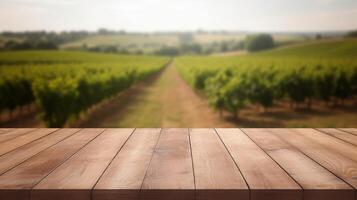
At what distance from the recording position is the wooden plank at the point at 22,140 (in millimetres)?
1739

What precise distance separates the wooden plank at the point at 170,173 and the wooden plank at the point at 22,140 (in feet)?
2.41

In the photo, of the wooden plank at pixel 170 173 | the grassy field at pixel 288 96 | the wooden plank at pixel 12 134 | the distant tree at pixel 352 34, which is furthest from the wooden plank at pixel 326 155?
the distant tree at pixel 352 34

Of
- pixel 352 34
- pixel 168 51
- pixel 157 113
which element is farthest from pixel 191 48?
pixel 157 113

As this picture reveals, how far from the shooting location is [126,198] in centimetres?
112

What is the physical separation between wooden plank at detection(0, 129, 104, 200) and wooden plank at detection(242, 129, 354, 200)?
3.01 ft

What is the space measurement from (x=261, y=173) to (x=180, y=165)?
0.32 m

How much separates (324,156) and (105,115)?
1307 centimetres

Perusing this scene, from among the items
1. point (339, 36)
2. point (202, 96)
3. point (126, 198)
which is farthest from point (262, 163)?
point (339, 36)

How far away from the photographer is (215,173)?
127 cm

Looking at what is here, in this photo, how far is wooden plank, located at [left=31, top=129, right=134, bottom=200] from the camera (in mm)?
→ 1123

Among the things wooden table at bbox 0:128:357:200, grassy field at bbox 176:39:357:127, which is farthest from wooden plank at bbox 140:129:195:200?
grassy field at bbox 176:39:357:127

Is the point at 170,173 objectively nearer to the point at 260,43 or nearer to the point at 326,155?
the point at 326,155

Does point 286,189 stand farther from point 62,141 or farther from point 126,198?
point 62,141

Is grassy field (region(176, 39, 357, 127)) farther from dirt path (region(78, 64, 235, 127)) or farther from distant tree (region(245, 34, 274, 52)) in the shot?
distant tree (region(245, 34, 274, 52))
